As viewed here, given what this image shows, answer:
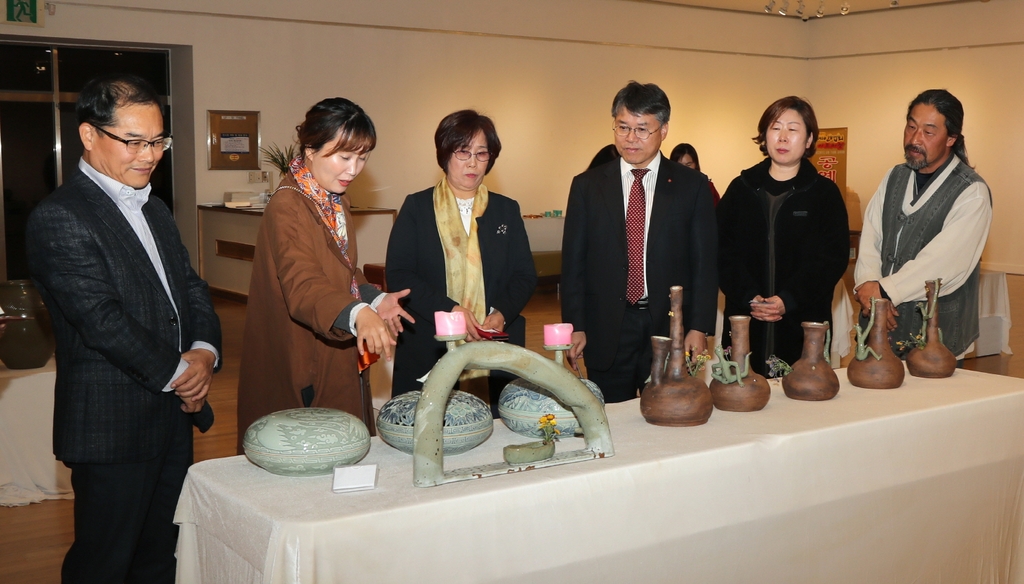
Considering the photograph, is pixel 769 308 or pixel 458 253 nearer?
pixel 458 253

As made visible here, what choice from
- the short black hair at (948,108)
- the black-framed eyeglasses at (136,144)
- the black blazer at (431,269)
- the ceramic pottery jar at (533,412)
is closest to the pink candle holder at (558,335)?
the ceramic pottery jar at (533,412)

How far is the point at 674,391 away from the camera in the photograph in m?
2.00

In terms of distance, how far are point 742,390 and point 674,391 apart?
22cm

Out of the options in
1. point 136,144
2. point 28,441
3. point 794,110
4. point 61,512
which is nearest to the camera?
point 136,144

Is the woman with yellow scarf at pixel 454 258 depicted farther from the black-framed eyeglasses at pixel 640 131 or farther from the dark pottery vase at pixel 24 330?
the dark pottery vase at pixel 24 330

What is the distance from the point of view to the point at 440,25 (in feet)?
34.3

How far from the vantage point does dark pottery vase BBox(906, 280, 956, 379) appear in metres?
2.47

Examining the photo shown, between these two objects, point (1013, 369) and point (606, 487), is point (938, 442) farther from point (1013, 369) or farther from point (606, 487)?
point (1013, 369)

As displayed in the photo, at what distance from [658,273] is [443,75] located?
26.6ft

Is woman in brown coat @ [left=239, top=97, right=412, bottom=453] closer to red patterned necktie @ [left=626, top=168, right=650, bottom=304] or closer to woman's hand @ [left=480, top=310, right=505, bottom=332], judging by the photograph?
woman's hand @ [left=480, top=310, right=505, bottom=332]

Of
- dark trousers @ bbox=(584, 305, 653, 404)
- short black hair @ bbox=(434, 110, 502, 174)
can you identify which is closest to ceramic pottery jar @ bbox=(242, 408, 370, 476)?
short black hair @ bbox=(434, 110, 502, 174)

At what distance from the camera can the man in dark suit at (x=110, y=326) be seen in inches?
73.9

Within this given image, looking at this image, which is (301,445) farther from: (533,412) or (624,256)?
(624,256)

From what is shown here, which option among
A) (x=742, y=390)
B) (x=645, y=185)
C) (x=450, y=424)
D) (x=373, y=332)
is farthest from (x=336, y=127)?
(x=645, y=185)
